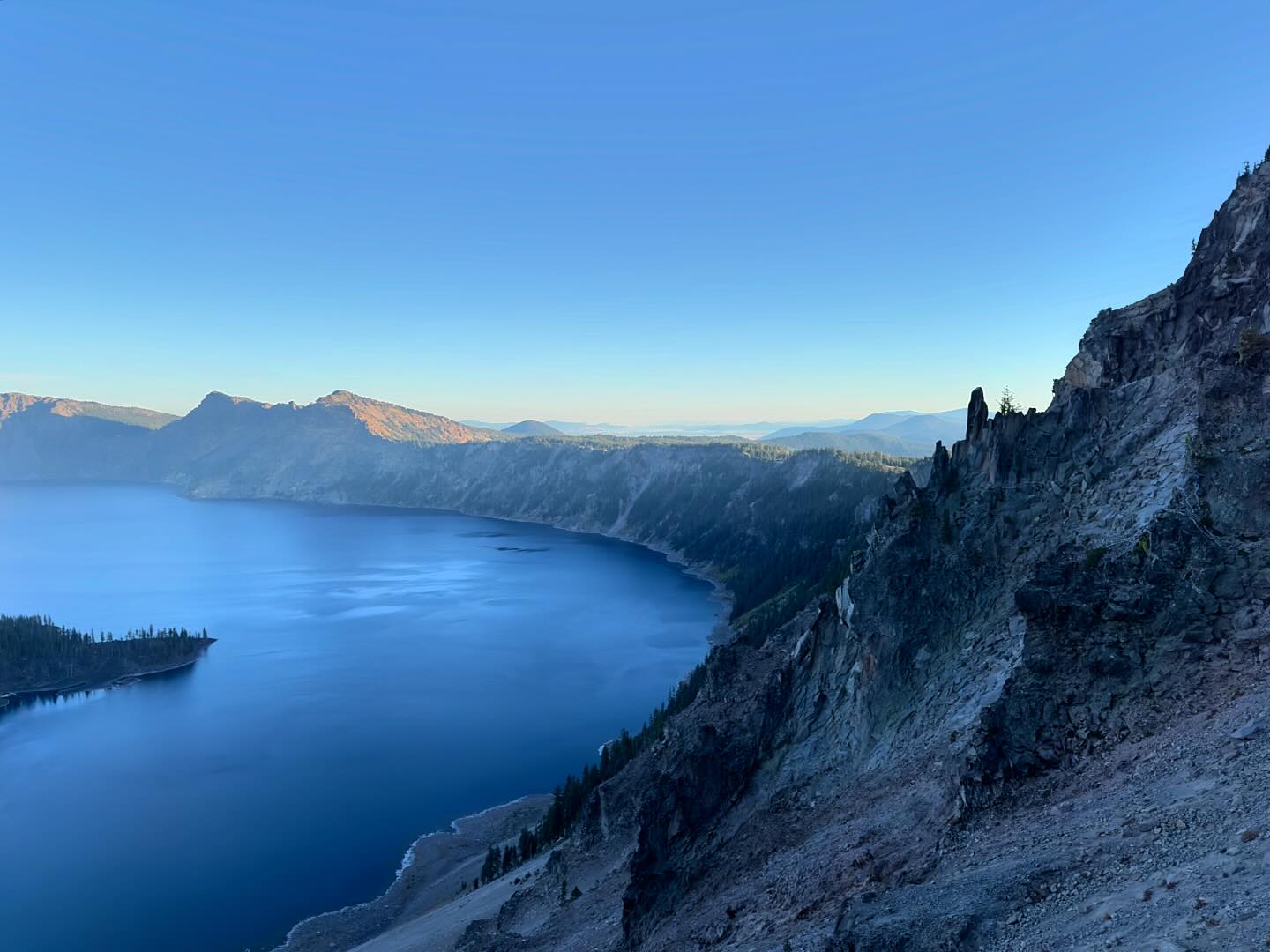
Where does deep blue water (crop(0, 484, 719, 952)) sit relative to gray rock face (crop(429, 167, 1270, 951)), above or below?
below

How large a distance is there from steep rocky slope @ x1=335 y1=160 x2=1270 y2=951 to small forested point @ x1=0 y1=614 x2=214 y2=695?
12248cm

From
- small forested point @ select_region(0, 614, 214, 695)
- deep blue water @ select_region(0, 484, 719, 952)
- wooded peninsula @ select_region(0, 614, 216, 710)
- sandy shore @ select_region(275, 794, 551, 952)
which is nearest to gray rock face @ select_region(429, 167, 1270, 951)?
sandy shore @ select_region(275, 794, 551, 952)

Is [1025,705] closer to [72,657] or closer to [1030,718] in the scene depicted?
[1030,718]

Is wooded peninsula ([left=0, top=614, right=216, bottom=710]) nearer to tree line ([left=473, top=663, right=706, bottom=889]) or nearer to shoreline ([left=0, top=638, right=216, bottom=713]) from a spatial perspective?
shoreline ([left=0, top=638, right=216, bottom=713])

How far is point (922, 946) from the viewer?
17688 millimetres

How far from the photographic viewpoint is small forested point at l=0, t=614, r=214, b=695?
123688 millimetres

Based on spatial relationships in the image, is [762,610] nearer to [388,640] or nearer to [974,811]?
[388,640]

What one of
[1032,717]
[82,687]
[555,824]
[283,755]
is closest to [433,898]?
[555,824]

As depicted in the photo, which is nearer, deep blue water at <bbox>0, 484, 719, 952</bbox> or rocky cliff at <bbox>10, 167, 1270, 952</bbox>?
rocky cliff at <bbox>10, 167, 1270, 952</bbox>

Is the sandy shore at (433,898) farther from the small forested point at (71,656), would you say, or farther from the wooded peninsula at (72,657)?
the small forested point at (71,656)

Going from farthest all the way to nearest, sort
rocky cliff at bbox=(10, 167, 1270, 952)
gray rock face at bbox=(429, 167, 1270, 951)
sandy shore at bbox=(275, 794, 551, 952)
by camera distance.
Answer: sandy shore at bbox=(275, 794, 551, 952)
gray rock face at bbox=(429, 167, 1270, 951)
rocky cliff at bbox=(10, 167, 1270, 952)

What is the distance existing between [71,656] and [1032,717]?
528 ft

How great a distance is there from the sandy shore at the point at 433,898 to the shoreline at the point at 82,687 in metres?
89.4

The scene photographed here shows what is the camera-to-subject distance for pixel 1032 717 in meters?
24.5
